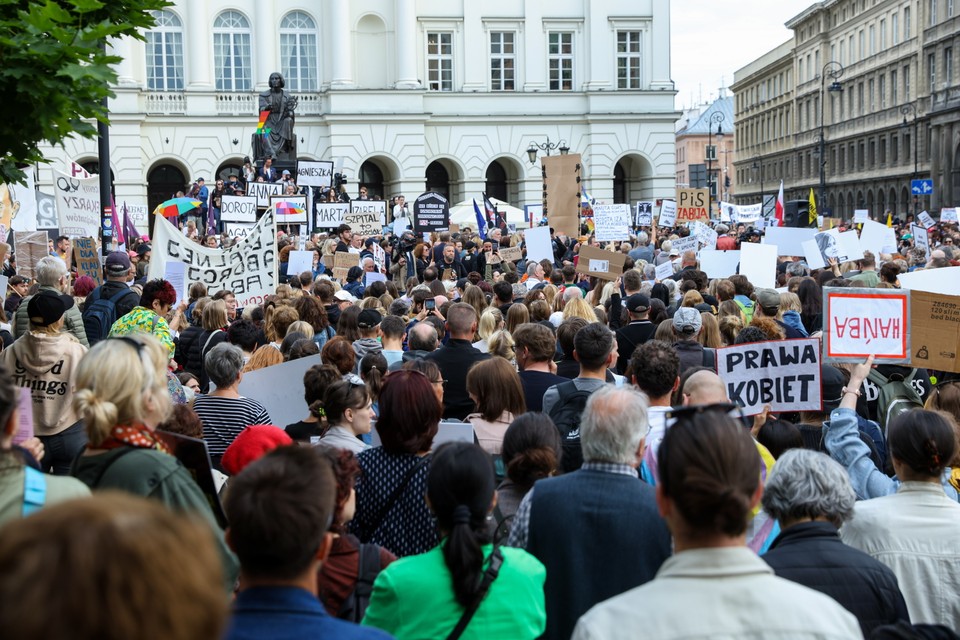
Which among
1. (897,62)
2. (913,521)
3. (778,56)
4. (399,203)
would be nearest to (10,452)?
(913,521)

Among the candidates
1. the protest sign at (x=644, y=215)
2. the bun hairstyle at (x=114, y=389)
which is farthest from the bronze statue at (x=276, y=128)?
the bun hairstyle at (x=114, y=389)

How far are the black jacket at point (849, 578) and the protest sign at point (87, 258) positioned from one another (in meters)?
12.0

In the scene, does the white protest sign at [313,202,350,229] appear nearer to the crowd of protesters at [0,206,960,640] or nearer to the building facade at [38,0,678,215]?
the crowd of protesters at [0,206,960,640]

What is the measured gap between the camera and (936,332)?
25.2 ft

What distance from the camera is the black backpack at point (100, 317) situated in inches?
387

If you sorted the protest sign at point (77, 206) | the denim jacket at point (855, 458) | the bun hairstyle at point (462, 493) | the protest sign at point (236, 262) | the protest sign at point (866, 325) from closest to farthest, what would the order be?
1. the bun hairstyle at point (462, 493)
2. the denim jacket at point (855, 458)
3. the protest sign at point (866, 325)
4. the protest sign at point (236, 262)
5. the protest sign at point (77, 206)

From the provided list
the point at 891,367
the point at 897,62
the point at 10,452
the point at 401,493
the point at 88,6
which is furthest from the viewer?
the point at 897,62

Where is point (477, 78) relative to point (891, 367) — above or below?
above

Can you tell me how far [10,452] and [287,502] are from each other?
1.16 metres

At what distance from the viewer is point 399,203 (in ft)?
95.7

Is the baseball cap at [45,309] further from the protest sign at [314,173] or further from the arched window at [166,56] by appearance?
the arched window at [166,56]

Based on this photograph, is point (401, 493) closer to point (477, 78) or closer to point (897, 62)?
point (477, 78)

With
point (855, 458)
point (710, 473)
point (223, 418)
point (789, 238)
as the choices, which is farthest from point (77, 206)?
point (710, 473)

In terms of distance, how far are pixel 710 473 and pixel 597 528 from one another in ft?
3.57
